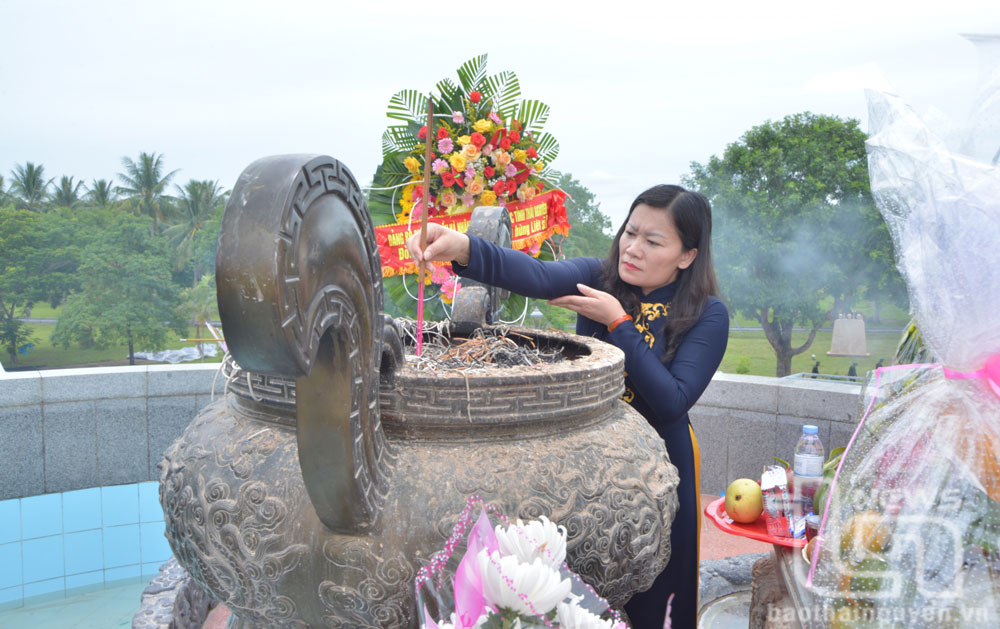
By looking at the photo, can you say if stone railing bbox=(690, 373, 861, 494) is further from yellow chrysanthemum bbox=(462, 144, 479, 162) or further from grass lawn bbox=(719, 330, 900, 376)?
yellow chrysanthemum bbox=(462, 144, 479, 162)

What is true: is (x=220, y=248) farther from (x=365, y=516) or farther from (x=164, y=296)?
(x=164, y=296)

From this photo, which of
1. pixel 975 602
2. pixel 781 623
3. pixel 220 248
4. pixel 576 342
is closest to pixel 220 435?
pixel 220 248

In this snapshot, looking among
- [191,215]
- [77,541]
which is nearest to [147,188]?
[191,215]

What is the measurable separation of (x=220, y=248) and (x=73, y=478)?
4.26 metres

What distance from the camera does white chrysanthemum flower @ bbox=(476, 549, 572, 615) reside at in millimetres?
861

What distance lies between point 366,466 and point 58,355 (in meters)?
5.51

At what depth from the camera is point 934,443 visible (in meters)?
1.34

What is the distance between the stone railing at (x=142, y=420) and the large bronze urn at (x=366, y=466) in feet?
9.65

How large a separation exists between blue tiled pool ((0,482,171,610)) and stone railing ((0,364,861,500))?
10 cm

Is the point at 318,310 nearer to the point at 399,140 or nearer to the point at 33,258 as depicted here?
the point at 399,140

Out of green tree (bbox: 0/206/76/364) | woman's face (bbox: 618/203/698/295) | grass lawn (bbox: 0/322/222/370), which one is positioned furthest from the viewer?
green tree (bbox: 0/206/76/364)

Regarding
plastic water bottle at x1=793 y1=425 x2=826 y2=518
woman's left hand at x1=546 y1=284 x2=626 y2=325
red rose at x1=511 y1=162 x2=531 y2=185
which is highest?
red rose at x1=511 y1=162 x2=531 y2=185

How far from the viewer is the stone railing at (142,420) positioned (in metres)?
4.07

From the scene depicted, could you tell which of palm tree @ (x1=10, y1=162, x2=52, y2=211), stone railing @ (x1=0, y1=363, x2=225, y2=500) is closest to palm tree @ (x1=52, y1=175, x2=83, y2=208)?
palm tree @ (x1=10, y1=162, x2=52, y2=211)
